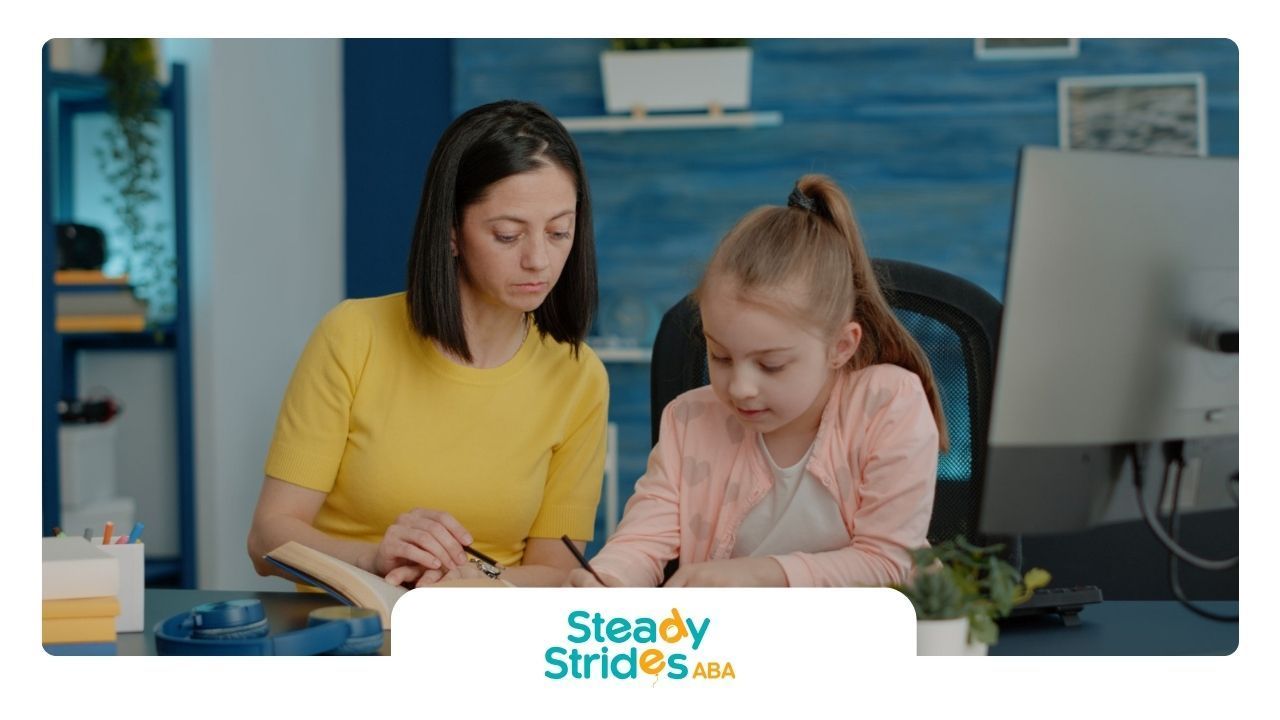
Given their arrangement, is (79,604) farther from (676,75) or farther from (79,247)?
(676,75)

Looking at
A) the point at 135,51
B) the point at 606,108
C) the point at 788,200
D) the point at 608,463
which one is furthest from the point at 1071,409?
the point at 135,51

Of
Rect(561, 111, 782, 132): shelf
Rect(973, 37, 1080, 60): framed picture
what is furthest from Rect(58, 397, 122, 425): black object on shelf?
Rect(973, 37, 1080, 60): framed picture

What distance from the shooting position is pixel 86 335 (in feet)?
4.80

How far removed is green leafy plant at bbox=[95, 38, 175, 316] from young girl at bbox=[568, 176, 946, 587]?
69cm

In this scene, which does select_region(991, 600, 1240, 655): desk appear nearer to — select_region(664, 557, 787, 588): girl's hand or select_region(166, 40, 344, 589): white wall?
select_region(664, 557, 787, 588): girl's hand

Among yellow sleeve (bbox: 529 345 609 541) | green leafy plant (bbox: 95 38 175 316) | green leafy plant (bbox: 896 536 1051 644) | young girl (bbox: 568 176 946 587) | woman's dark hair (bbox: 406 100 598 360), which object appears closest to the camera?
green leafy plant (bbox: 896 536 1051 644)

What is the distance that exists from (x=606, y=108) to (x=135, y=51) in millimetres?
883

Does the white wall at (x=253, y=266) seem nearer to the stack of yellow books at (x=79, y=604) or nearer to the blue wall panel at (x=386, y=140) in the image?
the blue wall panel at (x=386, y=140)

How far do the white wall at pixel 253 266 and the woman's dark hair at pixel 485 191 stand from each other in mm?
174

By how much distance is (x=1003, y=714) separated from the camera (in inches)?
37.1

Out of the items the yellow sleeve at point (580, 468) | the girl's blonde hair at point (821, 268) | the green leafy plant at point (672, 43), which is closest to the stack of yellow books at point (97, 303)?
the yellow sleeve at point (580, 468)

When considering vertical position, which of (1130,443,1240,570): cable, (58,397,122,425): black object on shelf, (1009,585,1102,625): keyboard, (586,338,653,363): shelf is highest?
(586,338,653,363): shelf

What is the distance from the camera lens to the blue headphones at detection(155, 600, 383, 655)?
3.18ft

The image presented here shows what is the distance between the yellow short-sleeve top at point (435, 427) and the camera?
123 cm
